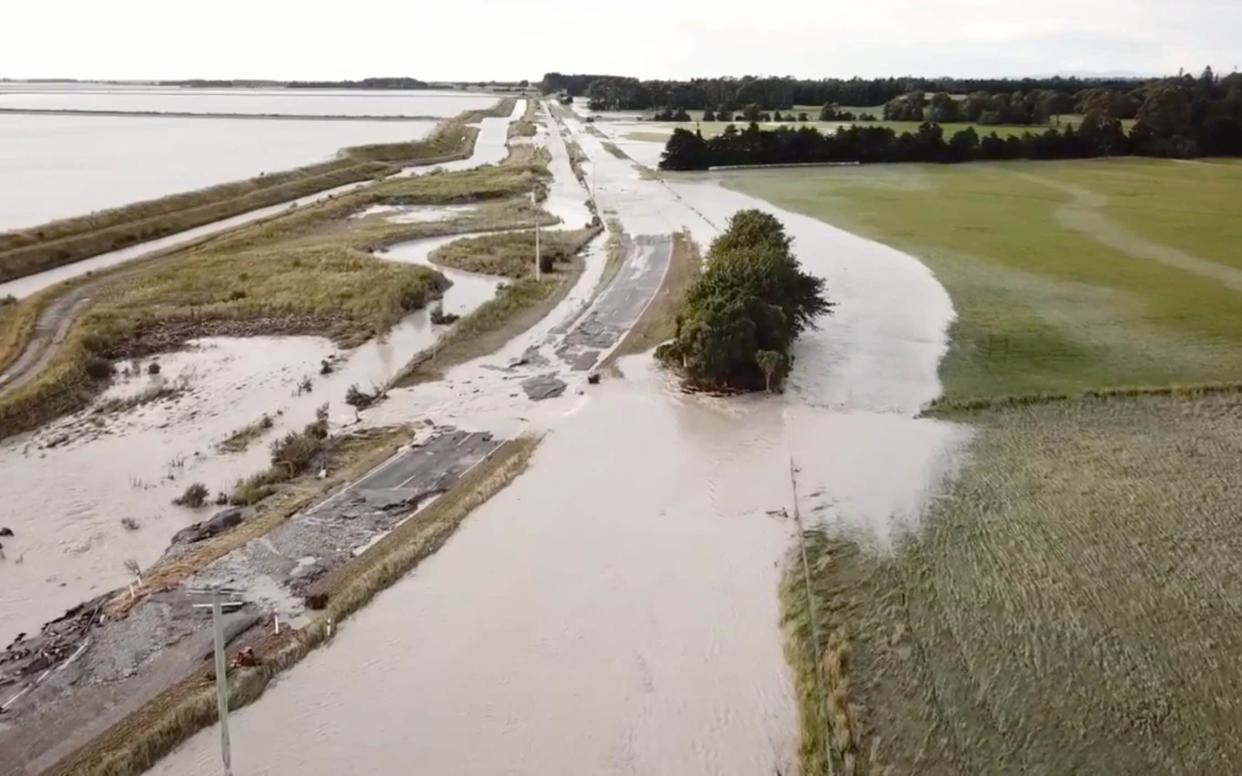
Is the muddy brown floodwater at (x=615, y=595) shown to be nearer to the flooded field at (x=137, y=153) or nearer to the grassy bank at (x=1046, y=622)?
the grassy bank at (x=1046, y=622)

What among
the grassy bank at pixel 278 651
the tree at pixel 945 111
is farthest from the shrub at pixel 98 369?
the tree at pixel 945 111

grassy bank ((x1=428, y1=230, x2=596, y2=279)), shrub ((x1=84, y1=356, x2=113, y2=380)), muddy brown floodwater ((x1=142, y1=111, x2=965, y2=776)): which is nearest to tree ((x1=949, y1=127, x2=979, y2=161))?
grassy bank ((x1=428, y1=230, x2=596, y2=279))

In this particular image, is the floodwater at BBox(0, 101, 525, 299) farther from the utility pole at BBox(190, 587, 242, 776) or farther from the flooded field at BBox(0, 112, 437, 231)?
the utility pole at BBox(190, 587, 242, 776)

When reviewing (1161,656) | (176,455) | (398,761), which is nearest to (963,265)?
(1161,656)

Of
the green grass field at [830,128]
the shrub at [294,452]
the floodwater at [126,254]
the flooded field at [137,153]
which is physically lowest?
the shrub at [294,452]

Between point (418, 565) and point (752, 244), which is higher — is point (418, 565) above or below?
below

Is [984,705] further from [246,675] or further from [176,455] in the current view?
[176,455]
